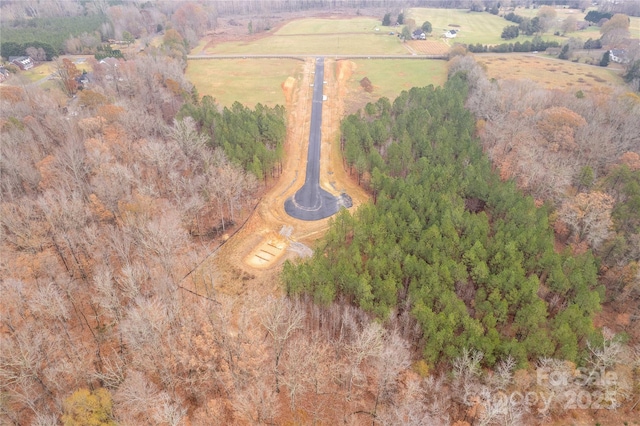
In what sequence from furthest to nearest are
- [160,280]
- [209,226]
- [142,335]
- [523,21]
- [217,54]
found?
1. [523,21]
2. [217,54]
3. [209,226]
4. [160,280]
5. [142,335]

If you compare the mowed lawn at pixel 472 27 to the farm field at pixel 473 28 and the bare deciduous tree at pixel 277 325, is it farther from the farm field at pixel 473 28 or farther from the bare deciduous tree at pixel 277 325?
the bare deciduous tree at pixel 277 325

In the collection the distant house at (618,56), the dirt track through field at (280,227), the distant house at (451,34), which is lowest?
the dirt track through field at (280,227)

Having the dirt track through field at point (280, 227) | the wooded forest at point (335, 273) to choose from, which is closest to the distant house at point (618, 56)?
the wooded forest at point (335, 273)

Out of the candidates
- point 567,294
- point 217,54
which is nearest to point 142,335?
point 567,294

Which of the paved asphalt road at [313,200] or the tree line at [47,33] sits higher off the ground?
the tree line at [47,33]

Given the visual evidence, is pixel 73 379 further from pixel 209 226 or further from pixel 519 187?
pixel 519 187
